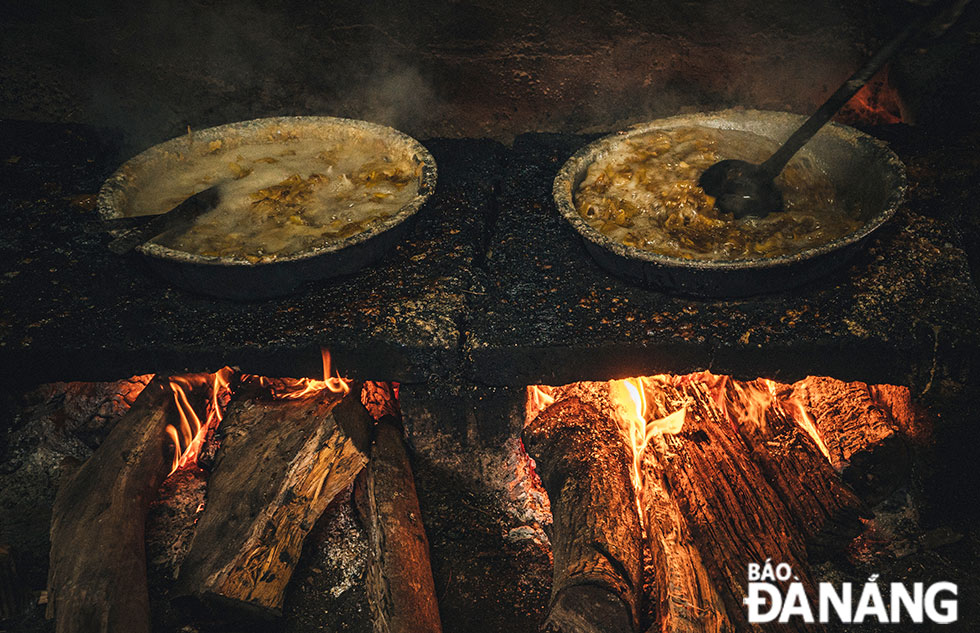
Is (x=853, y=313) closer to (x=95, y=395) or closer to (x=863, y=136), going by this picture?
(x=863, y=136)

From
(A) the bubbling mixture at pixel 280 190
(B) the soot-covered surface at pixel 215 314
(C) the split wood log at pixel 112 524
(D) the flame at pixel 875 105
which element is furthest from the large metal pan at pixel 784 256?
(C) the split wood log at pixel 112 524

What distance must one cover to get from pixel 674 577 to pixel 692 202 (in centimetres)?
147

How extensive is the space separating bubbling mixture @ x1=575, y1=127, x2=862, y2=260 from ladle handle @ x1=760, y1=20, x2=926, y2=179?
135mm

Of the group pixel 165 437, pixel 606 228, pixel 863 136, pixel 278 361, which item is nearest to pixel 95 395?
pixel 165 437

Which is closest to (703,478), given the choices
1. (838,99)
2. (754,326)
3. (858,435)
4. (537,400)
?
(754,326)

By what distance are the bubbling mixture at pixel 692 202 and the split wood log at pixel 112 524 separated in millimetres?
2202

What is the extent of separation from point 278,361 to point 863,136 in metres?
2.67

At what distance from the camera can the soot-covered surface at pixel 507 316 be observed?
2.55 m

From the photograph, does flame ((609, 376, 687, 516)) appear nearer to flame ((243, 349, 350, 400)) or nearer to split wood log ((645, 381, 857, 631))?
split wood log ((645, 381, 857, 631))

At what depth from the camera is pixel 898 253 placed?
283 centimetres

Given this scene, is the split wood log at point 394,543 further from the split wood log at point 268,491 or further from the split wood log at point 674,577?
the split wood log at point 674,577

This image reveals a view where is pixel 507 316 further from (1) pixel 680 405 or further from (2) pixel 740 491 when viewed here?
(2) pixel 740 491

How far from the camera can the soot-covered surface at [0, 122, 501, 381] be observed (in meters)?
2.65

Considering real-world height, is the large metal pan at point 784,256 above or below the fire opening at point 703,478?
above
